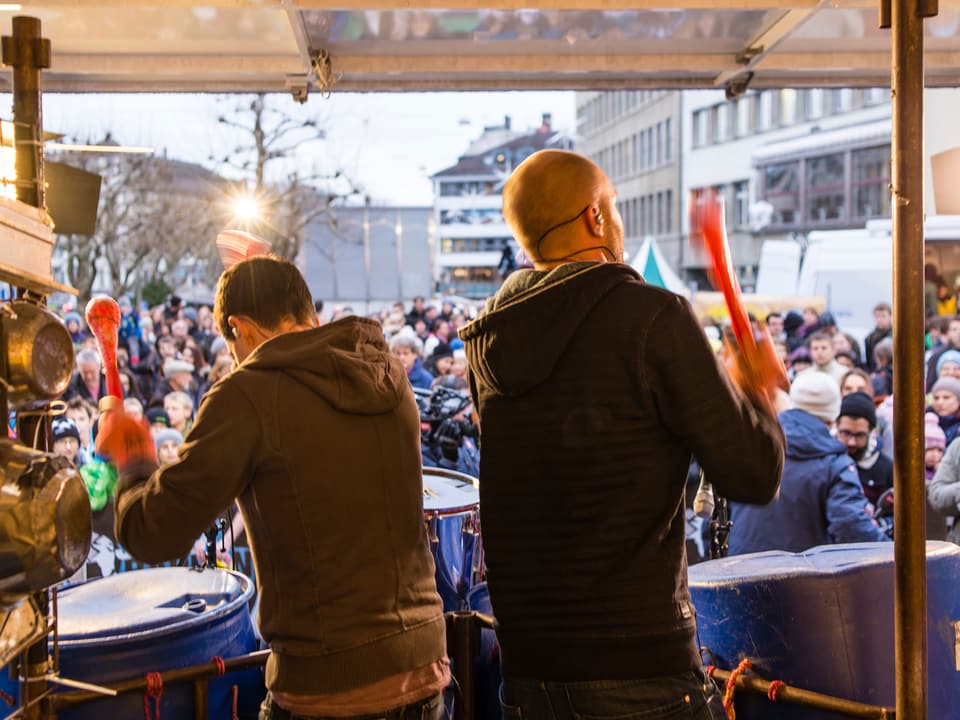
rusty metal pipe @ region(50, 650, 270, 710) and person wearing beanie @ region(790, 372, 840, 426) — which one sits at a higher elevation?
person wearing beanie @ region(790, 372, 840, 426)

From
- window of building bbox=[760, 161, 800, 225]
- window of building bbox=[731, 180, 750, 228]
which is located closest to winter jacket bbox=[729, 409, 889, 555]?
window of building bbox=[760, 161, 800, 225]

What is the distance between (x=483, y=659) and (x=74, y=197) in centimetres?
187

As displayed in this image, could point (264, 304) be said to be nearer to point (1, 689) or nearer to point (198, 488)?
point (198, 488)

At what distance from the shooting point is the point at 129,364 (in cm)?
1258

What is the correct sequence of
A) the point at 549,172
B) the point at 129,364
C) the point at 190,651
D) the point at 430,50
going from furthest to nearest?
the point at 129,364, the point at 430,50, the point at 190,651, the point at 549,172

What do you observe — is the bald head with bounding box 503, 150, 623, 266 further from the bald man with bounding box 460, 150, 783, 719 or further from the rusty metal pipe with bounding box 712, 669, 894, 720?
the rusty metal pipe with bounding box 712, 669, 894, 720

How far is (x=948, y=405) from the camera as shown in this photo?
6.91 meters

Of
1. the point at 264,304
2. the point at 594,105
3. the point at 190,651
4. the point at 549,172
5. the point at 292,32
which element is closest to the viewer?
the point at 549,172

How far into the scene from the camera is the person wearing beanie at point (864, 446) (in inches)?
231

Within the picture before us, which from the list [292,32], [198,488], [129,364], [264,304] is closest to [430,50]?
[292,32]

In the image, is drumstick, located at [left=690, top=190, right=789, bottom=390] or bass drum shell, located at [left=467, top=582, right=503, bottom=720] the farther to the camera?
bass drum shell, located at [left=467, top=582, right=503, bottom=720]

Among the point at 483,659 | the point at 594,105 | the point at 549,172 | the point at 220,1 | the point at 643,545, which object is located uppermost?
the point at 594,105

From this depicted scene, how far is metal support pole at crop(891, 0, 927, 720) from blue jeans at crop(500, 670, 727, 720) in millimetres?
520

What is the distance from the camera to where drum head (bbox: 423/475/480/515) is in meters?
3.01
